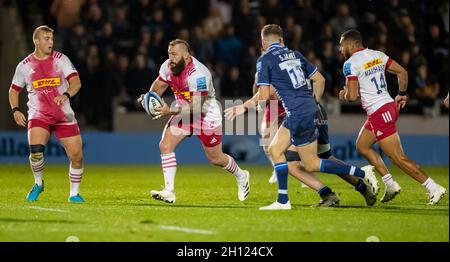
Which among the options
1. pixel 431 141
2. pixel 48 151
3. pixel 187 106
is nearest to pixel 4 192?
pixel 187 106

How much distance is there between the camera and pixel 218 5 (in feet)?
76.9

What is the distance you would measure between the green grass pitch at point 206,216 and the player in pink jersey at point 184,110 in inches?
24.7

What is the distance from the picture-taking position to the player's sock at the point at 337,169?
1188 cm

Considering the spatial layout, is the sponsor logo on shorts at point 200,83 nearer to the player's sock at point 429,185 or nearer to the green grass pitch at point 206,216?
the green grass pitch at point 206,216

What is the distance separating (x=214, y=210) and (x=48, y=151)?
9.94 m

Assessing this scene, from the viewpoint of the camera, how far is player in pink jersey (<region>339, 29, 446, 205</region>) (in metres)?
12.6

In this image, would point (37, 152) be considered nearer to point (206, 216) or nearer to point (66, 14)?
point (206, 216)

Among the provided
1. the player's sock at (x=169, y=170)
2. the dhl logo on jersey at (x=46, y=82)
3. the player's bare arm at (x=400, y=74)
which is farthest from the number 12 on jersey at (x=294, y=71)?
the dhl logo on jersey at (x=46, y=82)

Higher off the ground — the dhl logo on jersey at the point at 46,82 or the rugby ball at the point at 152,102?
the dhl logo on jersey at the point at 46,82

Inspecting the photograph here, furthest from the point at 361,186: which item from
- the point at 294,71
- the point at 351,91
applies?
the point at 294,71

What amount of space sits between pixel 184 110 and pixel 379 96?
2.61 metres

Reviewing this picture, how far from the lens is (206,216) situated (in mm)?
11469

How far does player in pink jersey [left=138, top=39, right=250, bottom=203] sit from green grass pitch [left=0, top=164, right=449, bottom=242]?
63 centimetres

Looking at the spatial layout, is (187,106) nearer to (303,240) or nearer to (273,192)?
(273,192)
